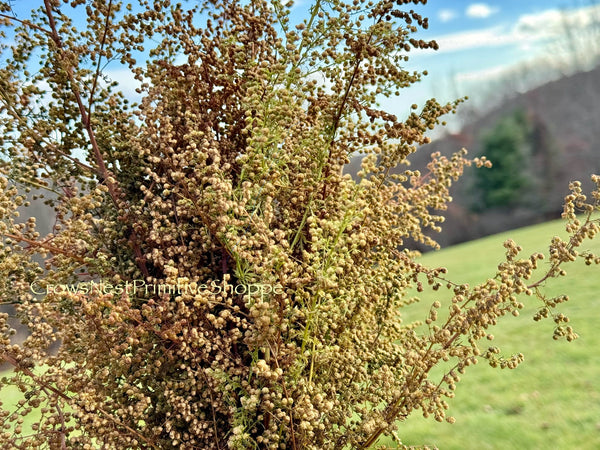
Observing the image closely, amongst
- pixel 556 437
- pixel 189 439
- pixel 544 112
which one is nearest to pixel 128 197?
pixel 189 439

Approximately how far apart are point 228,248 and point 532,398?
357 centimetres

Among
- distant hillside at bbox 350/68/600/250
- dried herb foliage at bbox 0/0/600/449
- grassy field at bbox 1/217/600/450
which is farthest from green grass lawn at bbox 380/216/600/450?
distant hillside at bbox 350/68/600/250

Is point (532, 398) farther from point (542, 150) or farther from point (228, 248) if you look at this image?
point (542, 150)

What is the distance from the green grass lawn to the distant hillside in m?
15.6

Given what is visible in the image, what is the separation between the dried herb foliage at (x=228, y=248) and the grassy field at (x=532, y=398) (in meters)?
1.84

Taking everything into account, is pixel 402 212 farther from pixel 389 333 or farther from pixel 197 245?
pixel 197 245

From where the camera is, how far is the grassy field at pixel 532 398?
3371 millimetres

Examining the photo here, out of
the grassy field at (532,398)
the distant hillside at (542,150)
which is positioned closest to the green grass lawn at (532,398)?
the grassy field at (532,398)

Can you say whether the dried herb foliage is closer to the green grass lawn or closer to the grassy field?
the green grass lawn

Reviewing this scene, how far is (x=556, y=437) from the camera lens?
10.9 feet

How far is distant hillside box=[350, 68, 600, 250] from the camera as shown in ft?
75.4

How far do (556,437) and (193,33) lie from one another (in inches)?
125

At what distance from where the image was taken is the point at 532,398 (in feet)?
13.2

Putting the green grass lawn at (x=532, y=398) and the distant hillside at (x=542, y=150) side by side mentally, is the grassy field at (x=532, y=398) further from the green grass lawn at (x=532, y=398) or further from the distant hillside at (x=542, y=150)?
the distant hillside at (x=542, y=150)
